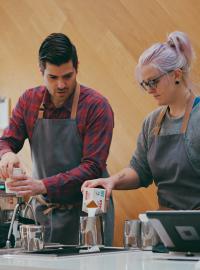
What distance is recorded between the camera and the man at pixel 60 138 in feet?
9.09

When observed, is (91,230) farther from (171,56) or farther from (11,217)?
(171,56)

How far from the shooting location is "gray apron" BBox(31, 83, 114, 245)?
2838 millimetres

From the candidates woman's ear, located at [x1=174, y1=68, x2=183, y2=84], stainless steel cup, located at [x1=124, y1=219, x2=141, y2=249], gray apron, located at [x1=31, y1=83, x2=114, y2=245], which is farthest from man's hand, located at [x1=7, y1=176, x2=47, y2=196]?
woman's ear, located at [x1=174, y1=68, x2=183, y2=84]

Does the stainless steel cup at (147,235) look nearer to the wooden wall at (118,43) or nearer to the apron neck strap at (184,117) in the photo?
the apron neck strap at (184,117)

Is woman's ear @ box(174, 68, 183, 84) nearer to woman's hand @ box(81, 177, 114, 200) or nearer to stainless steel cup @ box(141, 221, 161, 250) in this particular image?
woman's hand @ box(81, 177, 114, 200)

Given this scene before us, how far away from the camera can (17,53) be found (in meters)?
4.35

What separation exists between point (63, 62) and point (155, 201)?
1.19 metres

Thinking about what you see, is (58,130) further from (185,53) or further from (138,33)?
(138,33)

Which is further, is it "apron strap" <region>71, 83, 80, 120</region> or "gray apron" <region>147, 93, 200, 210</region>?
"apron strap" <region>71, 83, 80, 120</region>

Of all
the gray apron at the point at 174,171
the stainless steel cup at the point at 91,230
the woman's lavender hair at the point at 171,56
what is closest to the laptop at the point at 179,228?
the stainless steel cup at the point at 91,230

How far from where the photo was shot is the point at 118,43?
3.78 m

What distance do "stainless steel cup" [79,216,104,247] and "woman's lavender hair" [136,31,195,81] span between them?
72 cm

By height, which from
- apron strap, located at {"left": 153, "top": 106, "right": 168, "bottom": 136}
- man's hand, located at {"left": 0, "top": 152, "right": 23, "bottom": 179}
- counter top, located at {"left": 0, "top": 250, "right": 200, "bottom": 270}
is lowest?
counter top, located at {"left": 0, "top": 250, "right": 200, "bottom": 270}

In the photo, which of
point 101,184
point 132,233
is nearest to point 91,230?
point 132,233
